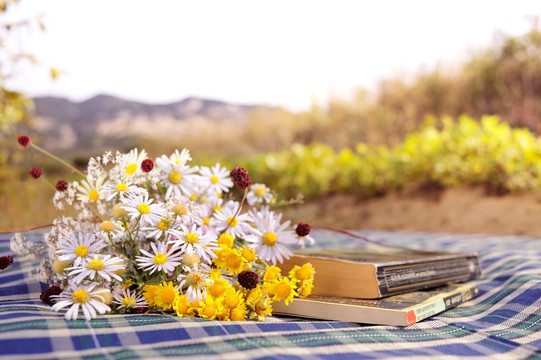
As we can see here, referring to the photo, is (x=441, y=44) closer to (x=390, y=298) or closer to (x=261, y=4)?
(x=261, y=4)

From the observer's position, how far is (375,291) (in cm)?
107

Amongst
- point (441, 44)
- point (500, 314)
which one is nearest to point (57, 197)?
point (500, 314)

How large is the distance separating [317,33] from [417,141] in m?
2.76

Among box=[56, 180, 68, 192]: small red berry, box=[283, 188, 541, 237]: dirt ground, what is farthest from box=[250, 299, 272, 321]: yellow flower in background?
box=[283, 188, 541, 237]: dirt ground

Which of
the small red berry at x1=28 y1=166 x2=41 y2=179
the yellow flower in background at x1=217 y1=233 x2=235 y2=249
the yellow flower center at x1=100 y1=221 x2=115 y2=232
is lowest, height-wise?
the yellow flower in background at x1=217 y1=233 x2=235 y2=249

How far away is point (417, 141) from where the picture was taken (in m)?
4.31

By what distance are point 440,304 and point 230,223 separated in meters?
0.52

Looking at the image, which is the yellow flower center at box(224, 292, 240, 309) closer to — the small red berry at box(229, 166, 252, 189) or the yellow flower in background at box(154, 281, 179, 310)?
the yellow flower in background at box(154, 281, 179, 310)

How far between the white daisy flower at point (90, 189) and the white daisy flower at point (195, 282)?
0.26 meters

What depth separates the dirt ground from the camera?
370 cm

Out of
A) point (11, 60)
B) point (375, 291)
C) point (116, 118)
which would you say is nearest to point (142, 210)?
point (375, 291)

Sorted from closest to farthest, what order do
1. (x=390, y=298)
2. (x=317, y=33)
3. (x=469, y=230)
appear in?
(x=390, y=298) → (x=469, y=230) → (x=317, y=33)

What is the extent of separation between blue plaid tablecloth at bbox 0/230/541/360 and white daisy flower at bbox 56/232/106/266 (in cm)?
11

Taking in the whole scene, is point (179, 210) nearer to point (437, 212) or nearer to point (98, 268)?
point (98, 268)
